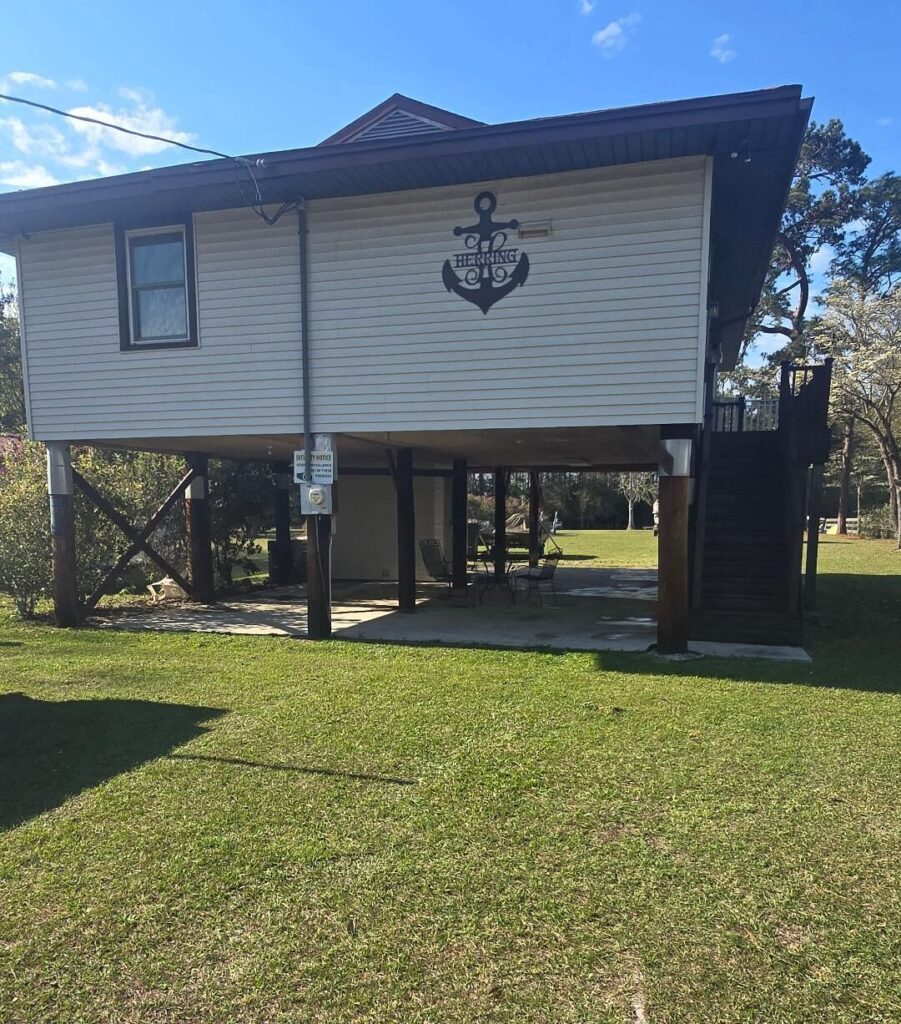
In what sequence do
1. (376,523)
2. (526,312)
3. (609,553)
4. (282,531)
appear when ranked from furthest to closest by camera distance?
(609,553), (376,523), (282,531), (526,312)

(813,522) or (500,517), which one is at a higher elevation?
(813,522)

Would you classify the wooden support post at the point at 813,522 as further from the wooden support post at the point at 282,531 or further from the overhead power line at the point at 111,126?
the wooden support post at the point at 282,531

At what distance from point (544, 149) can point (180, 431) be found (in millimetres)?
5084

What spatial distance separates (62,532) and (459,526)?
249 inches

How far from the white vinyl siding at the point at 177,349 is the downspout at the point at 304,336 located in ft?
0.31

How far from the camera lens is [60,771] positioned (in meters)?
4.11

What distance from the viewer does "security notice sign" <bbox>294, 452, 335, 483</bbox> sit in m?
7.76

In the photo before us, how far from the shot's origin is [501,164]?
21.7ft

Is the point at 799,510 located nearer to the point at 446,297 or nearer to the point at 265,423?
the point at 446,297

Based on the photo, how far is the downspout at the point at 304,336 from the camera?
752cm

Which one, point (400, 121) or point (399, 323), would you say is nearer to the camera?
point (399, 323)

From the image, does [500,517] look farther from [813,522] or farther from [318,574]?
[318,574]

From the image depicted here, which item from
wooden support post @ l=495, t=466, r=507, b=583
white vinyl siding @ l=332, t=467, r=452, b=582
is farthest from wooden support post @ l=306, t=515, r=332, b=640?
white vinyl siding @ l=332, t=467, r=452, b=582

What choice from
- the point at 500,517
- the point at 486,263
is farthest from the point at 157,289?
the point at 500,517
